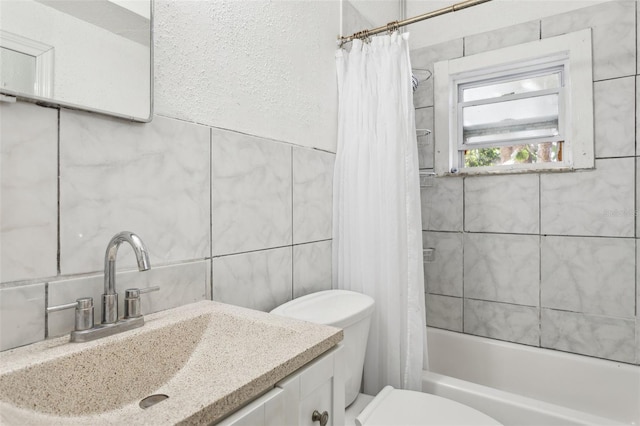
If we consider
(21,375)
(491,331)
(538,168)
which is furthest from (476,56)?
(21,375)

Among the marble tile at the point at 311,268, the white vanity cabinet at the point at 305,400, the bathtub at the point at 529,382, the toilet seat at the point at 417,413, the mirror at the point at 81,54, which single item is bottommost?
the bathtub at the point at 529,382

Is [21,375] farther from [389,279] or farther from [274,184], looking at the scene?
[389,279]

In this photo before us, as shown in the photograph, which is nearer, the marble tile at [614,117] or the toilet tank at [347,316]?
the toilet tank at [347,316]

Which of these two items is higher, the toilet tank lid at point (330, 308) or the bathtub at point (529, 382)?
the toilet tank lid at point (330, 308)

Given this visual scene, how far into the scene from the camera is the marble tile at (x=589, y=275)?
6.00 feet

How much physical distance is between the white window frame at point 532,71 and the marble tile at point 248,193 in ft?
4.17

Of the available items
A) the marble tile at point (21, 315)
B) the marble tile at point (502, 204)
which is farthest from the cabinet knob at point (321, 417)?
the marble tile at point (502, 204)

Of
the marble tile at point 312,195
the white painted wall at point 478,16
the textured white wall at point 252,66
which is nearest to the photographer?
the textured white wall at point 252,66

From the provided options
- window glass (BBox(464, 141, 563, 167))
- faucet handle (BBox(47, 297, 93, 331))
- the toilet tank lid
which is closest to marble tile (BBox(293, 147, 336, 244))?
the toilet tank lid

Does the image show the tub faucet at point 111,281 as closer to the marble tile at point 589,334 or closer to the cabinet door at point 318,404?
the cabinet door at point 318,404

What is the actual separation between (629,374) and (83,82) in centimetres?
250

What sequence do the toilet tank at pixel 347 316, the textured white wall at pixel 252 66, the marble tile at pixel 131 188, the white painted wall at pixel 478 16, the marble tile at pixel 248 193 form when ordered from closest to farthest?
the marble tile at pixel 131 188, the textured white wall at pixel 252 66, the marble tile at pixel 248 193, the toilet tank at pixel 347 316, the white painted wall at pixel 478 16

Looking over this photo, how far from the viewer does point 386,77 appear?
1636 millimetres

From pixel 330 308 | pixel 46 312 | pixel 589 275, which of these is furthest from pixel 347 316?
pixel 589 275
